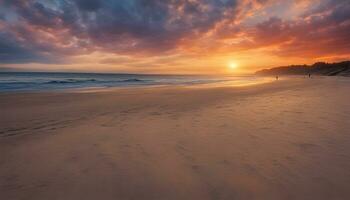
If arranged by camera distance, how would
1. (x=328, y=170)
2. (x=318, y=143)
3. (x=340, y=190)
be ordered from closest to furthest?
(x=340, y=190), (x=328, y=170), (x=318, y=143)

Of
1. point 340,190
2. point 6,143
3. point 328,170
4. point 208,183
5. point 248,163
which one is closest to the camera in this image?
point 340,190

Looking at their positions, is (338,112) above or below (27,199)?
above

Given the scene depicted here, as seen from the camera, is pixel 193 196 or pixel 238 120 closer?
pixel 193 196

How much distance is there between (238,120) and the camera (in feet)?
20.0

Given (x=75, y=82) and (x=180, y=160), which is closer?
(x=180, y=160)

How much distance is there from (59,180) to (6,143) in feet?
9.00

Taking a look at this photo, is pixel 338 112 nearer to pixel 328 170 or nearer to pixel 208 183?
pixel 328 170

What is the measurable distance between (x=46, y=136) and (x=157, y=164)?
340 centimetres

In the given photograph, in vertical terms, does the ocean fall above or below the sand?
above

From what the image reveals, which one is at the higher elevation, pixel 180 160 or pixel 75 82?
pixel 75 82

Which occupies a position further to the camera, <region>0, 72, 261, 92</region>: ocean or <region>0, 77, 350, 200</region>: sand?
<region>0, 72, 261, 92</region>: ocean

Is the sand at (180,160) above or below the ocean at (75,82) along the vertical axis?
below

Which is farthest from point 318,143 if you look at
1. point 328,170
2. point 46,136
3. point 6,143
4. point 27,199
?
point 6,143

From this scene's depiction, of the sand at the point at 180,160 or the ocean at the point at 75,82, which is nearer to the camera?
the sand at the point at 180,160
